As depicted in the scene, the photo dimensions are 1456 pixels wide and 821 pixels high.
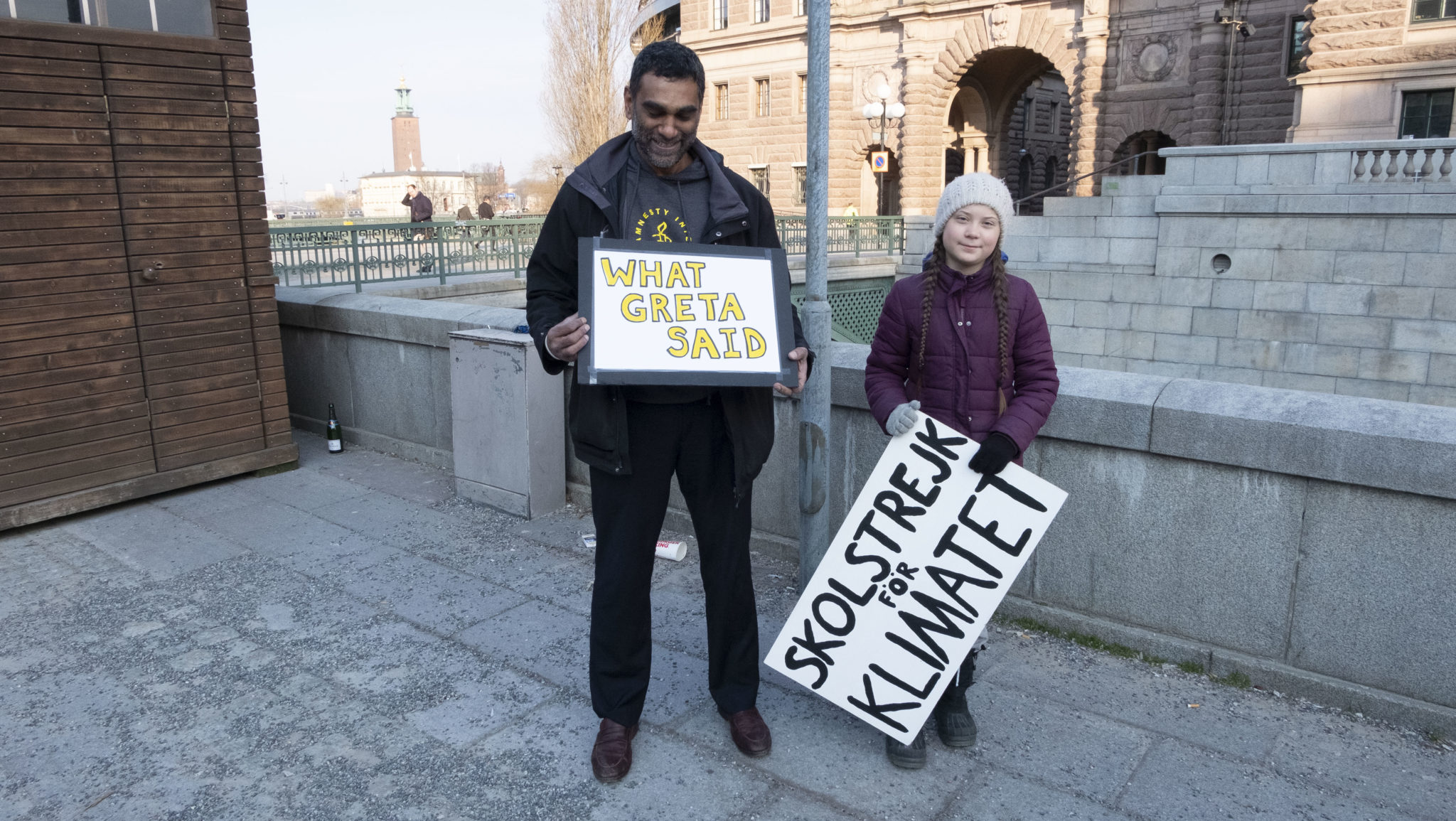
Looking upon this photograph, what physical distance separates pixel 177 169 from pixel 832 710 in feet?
18.3

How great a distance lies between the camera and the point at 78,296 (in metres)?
5.89

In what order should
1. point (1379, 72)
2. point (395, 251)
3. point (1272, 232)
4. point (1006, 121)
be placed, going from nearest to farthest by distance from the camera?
point (1272, 232) < point (395, 251) < point (1379, 72) < point (1006, 121)

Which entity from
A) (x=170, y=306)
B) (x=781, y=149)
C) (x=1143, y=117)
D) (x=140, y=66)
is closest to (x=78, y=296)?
(x=170, y=306)

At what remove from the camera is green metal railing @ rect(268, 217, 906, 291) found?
13.1 metres

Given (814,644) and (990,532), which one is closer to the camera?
(990,532)

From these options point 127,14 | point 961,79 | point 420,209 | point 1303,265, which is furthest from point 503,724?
point 961,79

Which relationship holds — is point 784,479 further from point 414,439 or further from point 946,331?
point 414,439

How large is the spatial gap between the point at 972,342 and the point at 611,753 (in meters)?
1.84

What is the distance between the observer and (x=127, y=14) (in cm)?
605

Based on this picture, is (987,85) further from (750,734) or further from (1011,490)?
(750,734)

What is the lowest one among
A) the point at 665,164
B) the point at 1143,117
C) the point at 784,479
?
the point at 784,479

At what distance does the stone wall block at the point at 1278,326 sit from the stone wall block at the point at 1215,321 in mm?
101

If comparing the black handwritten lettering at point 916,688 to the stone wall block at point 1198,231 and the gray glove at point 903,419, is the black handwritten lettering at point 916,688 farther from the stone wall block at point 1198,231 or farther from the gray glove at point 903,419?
the stone wall block at point 1198,231

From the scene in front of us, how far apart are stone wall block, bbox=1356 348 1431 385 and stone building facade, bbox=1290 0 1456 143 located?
31.3ft
